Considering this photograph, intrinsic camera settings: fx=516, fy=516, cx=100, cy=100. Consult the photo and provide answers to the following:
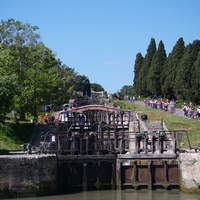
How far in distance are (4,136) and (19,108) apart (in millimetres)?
4241

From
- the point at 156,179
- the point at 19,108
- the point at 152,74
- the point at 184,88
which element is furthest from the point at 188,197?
the point at 152,74

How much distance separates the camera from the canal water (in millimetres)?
24172

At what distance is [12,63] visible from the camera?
3666 centimetres

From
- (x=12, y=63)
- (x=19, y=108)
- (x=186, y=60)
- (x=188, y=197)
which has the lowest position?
(x=188, y=197)

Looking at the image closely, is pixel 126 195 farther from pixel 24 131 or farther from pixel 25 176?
pixel 24 131

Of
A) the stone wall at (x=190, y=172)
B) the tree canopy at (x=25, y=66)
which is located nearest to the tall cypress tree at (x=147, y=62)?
the tree canopy at (x=25, y=66)

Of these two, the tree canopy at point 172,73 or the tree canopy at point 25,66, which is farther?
the tree canopy at point 172,73

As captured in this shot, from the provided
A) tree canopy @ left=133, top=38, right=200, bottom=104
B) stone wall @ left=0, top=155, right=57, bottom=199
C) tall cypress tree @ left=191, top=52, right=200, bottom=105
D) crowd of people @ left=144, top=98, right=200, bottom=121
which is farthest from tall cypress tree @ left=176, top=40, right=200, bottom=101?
stone wall @ left=0, top=155, right=57, bottom=199

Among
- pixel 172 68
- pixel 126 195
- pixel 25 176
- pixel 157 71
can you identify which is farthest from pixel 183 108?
pixel 157 71

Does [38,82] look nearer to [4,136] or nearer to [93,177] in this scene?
[4,136]

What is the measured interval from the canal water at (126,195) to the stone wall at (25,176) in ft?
1.82

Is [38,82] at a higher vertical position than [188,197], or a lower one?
higher

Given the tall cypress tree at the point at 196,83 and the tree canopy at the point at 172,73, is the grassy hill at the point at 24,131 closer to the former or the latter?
the tall cypress tree at the point at 196,83

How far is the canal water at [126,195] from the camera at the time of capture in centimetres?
2417
